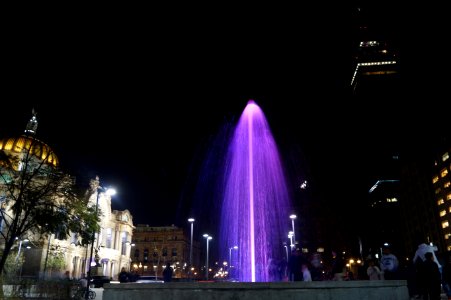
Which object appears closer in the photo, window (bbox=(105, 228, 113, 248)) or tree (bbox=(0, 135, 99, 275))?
tree (bbox=(0, 135, 99, 275))

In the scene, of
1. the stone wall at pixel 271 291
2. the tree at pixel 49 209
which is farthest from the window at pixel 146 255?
the stone wall at pixel 271 291

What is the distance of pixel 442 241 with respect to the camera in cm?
10619

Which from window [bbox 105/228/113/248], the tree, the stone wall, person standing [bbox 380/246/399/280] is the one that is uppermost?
window [bbox 105/228/113/248]

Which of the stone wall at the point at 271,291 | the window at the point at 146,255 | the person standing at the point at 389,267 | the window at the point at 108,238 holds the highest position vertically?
the window at the point at 108,238

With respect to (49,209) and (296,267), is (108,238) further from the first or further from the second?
(296,267)

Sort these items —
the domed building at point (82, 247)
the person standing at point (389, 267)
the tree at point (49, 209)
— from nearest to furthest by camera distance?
the person standing at point (389, 267) → the tree at point (49, 209) → the domed building at point (82, 247)

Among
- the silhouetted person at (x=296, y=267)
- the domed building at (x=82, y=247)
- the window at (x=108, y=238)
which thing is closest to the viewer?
the silhouetted person at (x=296, y=267)

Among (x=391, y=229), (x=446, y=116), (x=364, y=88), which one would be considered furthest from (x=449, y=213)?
(x=364, y=88)

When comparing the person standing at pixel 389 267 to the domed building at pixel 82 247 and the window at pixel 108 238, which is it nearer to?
the domed building at pixel 82 247

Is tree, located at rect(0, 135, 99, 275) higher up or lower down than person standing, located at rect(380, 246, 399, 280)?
higher up

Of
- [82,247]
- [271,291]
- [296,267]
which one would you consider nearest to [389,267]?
[296,267]

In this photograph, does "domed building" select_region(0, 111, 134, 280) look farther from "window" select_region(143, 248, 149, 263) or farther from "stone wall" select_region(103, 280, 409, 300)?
"stone wall" select_region(103, 280, 409, 300)

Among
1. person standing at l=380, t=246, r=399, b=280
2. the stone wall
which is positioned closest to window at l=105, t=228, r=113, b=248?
the stone wall

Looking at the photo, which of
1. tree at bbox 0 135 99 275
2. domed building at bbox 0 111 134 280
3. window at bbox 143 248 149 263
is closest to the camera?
tree at bbox 0 135 99 275
